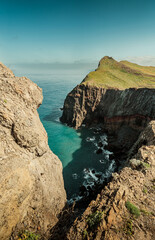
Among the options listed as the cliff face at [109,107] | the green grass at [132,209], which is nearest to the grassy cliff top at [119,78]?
the cliff face at [109,107]

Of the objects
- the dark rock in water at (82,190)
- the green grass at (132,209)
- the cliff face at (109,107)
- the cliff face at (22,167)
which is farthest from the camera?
the cliff face at (109,107)

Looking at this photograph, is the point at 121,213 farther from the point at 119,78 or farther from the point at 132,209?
the point at 119,78

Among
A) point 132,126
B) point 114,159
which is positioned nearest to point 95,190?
point 114,159

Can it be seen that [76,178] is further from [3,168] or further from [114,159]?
[3,168]

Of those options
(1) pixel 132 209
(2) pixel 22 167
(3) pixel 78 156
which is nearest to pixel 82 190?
(3) pixel 78 156

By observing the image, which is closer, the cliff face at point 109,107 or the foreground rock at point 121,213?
the foreground rock at point 121,213

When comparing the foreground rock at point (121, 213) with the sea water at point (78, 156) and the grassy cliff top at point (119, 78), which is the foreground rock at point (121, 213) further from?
the grassy cliff top at point (119, 78)

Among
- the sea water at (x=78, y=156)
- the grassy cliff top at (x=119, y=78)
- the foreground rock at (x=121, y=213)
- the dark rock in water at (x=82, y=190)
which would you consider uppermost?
the grassy cliff top at (x=119, y=78)
